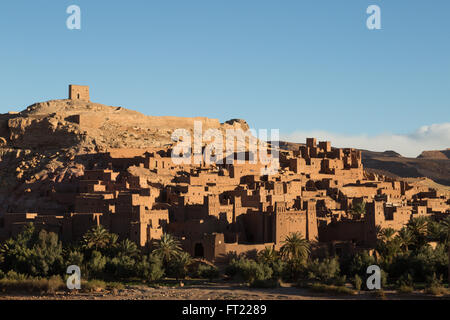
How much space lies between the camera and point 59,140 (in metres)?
61.1

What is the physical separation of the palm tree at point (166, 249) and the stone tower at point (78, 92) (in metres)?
31.7

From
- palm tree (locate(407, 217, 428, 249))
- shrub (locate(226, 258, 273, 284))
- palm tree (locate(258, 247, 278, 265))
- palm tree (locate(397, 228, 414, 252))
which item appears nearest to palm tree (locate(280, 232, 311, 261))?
palm tree (locate(258, 247, 278, 265))

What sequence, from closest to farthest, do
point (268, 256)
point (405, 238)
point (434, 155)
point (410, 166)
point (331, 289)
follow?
point (331, 289)
point (268, 256)
point (405, 238)
point (410, 166)
point (434, 155)

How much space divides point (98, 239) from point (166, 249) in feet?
12.1

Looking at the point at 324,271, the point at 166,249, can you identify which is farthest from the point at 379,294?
the point at 166,249

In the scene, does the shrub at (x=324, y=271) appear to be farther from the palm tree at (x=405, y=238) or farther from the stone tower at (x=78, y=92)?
the stone tower at (x=78, y=92)

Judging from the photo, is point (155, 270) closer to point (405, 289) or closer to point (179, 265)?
point (179, 265)

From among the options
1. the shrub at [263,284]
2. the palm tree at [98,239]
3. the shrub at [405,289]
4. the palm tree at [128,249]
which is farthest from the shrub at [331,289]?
the palm tree at [98,239]

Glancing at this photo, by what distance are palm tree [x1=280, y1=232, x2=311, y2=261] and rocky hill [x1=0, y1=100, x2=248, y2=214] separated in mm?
14377

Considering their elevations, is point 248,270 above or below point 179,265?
below

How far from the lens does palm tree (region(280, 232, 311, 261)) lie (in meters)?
42.2

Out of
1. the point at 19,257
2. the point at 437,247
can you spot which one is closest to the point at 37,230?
the point at 19,257

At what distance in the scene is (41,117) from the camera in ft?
211
